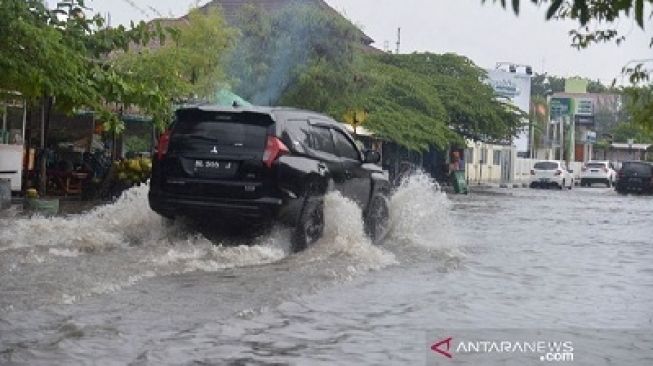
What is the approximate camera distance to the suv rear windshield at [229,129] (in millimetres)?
10453

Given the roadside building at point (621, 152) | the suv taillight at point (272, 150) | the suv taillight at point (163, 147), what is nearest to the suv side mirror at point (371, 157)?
the suv taillight at point (272, 150)

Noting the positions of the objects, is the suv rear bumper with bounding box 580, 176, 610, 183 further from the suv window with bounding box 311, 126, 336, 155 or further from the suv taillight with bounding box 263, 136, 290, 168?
the suv taillight with bounding box 263, 136, 290, 168

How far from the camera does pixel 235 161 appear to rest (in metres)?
10.4

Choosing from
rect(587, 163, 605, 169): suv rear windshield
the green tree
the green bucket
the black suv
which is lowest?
the green bucket

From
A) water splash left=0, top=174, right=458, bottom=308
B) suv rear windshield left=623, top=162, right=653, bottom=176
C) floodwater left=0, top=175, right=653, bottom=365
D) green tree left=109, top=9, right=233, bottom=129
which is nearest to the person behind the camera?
floodwater left=0, top=175, right=653, bottom=365

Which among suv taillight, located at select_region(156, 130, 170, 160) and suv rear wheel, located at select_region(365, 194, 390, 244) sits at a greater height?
suv taillight, located at select_region(156, 130, 170, 160)

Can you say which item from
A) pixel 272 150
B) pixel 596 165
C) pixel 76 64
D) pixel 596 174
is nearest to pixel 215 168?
pixel 272 150

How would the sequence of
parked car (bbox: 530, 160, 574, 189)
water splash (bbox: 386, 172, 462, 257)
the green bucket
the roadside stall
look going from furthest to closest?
parked car (bbox: 530, 160, 574, 189)
the roadside stall
the green bucket
water splash (bbox: 386, 172, 462, 257)

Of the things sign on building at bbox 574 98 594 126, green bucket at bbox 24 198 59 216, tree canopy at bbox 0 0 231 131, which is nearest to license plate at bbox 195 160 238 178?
tree canopy at bbox 0 0 231 131

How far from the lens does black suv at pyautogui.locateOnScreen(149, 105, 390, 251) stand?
33.7 ft

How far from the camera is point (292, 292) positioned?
8.35 metres

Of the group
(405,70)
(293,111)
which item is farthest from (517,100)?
(293,111)

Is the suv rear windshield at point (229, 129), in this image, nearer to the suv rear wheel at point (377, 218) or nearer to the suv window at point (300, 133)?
the suv window at point (300, 133)

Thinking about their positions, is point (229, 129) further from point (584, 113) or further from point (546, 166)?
point (584, 113)
